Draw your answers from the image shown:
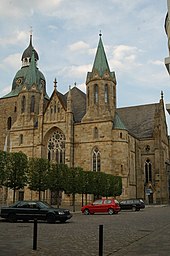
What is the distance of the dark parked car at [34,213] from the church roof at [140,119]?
43553 millimetres

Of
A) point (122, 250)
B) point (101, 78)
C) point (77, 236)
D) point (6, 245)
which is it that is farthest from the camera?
point (101, 78)

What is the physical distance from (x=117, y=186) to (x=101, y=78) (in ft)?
58.1

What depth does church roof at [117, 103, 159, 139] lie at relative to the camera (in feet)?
213

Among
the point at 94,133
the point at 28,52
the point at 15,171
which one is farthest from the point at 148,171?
the point at 28,52

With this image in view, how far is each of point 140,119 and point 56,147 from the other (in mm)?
20317

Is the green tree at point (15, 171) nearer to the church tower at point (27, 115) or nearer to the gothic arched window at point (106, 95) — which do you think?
the church tower at point (27, 115)

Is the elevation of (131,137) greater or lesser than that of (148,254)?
greater

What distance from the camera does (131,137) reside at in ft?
189

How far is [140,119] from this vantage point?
2685 inches

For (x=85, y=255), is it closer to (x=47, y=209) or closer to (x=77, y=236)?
(x=77, y=236)

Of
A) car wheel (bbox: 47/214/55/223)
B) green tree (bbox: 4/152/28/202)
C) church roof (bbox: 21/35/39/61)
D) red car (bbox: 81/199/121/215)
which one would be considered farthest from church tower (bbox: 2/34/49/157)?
car wheel (bbox: 47/214/55/223)

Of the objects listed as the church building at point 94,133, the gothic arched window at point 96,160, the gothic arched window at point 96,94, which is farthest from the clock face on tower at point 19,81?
the gothic arched window at point 96,160

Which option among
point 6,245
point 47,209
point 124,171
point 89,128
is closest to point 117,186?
point 124,171

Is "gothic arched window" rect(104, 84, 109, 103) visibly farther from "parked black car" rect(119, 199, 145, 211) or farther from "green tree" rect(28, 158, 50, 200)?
"green tree" rect(28, 158, 50, 200)
